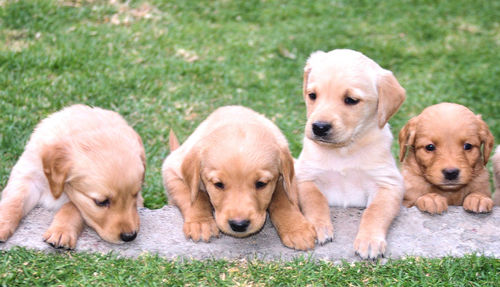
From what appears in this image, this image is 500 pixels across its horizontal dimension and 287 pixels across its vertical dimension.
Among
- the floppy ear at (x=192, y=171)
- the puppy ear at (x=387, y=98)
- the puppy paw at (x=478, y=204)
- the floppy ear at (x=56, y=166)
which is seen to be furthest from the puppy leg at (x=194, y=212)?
the puppy paw at (x=478, y=204)

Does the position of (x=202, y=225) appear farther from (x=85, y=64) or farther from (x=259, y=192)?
(x=85, y=64)

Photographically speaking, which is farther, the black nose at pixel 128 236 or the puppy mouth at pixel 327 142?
the puppy mouth at pixel 327 142

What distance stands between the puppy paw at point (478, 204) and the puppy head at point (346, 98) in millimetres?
1101

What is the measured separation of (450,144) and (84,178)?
335 cm

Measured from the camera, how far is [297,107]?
30.1 feet

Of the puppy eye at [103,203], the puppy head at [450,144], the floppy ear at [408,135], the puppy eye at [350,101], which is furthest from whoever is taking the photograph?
the floppy ear at [408,135]

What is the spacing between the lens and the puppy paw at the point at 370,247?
15.8ft

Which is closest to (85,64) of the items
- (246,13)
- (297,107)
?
(297,107)

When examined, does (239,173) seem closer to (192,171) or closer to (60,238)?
(192,171)

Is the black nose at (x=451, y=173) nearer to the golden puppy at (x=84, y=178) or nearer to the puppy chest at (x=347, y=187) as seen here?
the puppy chest at (x=347, y=187)

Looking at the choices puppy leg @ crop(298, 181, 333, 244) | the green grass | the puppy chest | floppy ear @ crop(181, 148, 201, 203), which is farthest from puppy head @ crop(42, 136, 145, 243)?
the puppy chest

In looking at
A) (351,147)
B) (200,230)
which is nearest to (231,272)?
(200,230)

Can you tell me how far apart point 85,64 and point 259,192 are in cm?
520

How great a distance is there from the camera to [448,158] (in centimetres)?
551
